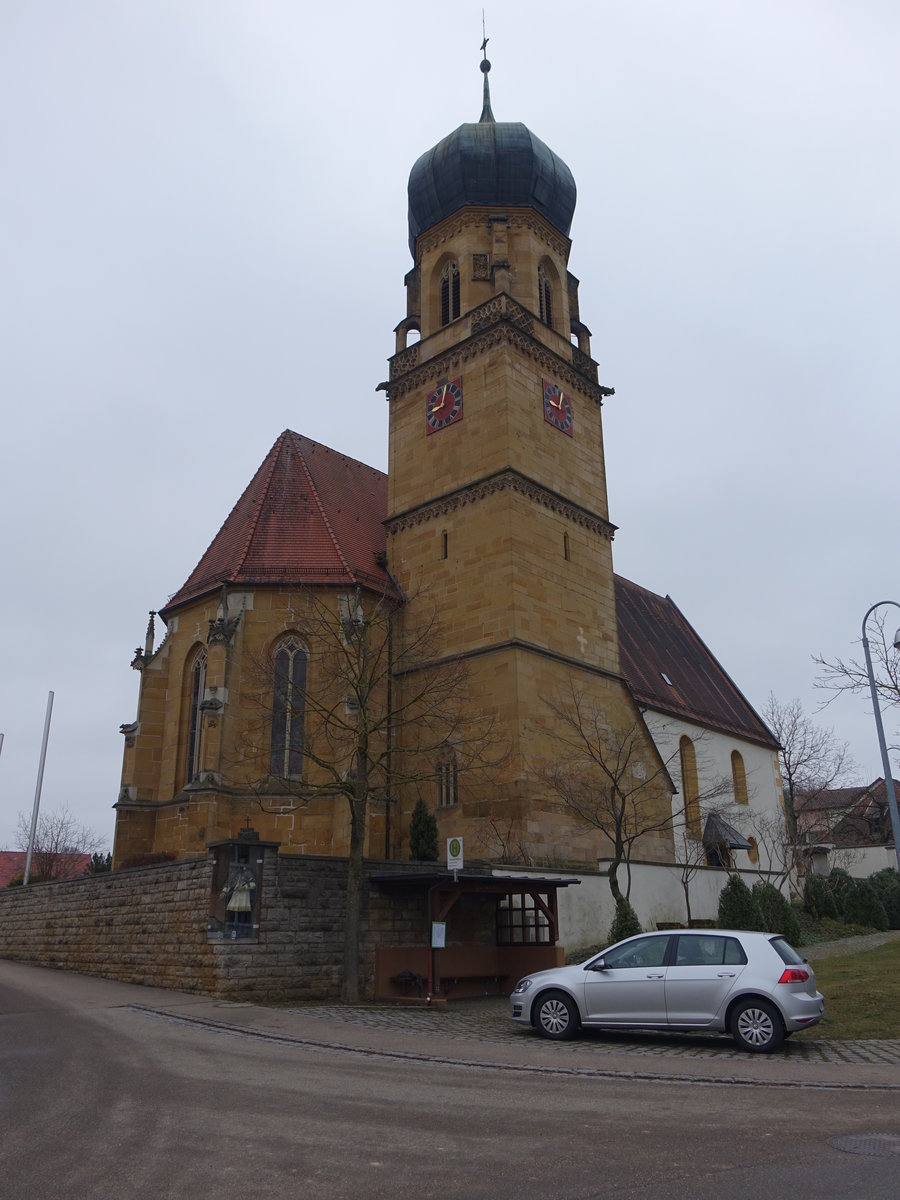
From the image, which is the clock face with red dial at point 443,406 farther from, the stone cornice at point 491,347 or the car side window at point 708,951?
the car side window at point 708,951

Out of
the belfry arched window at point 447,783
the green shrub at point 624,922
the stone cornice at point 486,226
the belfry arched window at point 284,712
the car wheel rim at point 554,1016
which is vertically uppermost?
the stone cornice at point 486,226

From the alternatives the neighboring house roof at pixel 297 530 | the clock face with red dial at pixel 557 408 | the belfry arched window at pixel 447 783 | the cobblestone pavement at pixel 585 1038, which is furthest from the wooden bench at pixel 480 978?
the clock face with red dial at pixel 557 408

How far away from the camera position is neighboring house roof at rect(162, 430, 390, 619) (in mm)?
25000

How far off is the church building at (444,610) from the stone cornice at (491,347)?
69mm

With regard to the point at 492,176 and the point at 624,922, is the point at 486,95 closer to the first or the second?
the point at 492,176

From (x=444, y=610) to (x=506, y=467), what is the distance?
3956 millimetres

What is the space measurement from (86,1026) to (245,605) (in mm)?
12627

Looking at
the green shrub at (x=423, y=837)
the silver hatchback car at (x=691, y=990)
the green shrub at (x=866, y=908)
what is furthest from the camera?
the green shrub at (x=866, y=908)

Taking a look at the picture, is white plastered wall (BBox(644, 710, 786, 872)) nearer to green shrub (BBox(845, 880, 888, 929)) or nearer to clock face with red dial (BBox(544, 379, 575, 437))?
green shrub (BBox(845, 880, 888, 929))

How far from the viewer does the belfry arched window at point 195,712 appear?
956 inches

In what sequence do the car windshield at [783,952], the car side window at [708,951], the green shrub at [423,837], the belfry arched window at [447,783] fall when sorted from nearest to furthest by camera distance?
the car windshield at [783,952] < the car side window at [708,951] < the green shrub at [423,837] < the belfry arched window at [447,783]

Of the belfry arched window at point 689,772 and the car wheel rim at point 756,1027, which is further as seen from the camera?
the belfry arched window at point 689,772

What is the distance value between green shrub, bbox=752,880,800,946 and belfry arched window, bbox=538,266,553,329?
17123mm

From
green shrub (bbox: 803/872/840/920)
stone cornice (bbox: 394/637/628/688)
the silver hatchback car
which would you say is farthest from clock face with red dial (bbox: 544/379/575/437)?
the silver hatchback car
